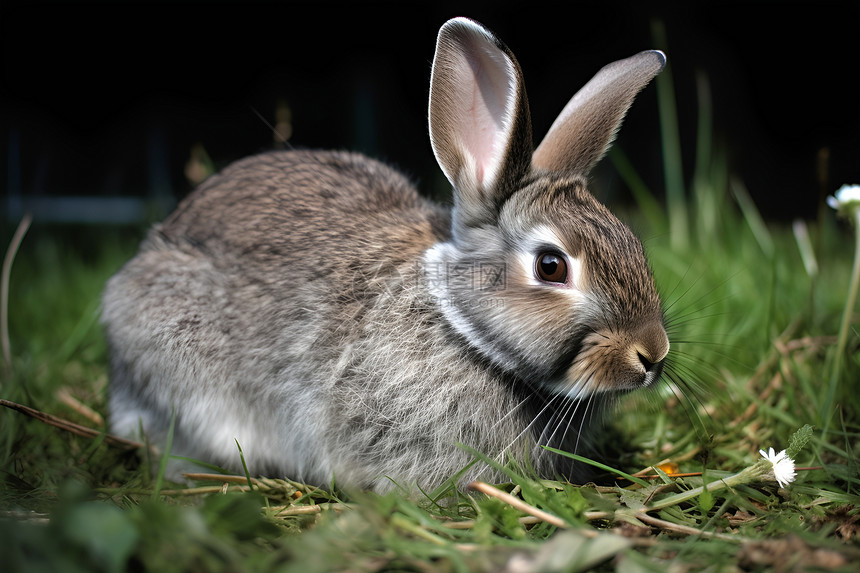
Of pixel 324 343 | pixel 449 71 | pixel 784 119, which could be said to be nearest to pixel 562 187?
pixel 449 71

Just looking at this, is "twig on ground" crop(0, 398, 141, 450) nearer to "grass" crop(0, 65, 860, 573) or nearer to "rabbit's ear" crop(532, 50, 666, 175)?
"grass" crop(0, 65, 860, 573)

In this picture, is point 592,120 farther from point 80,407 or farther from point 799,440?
point 80,407

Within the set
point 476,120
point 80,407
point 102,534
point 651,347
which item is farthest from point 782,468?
point 80,407

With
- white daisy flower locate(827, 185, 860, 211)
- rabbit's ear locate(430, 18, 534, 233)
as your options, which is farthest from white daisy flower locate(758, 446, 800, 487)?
rabbit's ear locate(430, 18, 534, 233)

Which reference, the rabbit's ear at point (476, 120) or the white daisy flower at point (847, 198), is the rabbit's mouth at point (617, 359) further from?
the white daisy flower at point (847, 198)

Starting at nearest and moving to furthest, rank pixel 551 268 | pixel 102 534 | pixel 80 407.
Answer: pixel 102 534, pixel 551 268, pixel 80 407

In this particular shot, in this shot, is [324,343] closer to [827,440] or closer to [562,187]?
[562,187]
